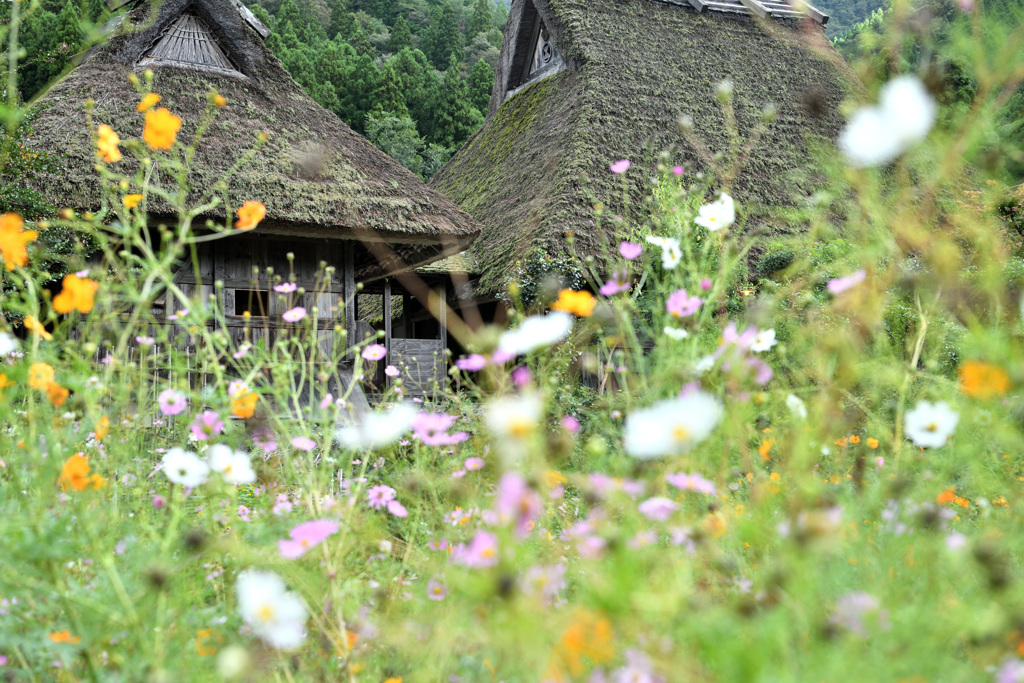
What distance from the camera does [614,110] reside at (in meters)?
9.08

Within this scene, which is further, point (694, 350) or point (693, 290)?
point (693, 290)

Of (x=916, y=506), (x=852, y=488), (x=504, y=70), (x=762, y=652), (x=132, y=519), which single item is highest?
(x=504, y=70)

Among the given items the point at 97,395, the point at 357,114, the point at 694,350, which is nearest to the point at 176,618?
the point at 97,395

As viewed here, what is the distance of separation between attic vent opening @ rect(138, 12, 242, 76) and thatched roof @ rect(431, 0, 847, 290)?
10.7 feet

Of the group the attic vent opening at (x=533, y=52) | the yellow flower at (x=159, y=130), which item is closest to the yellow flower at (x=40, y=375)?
Answer: the yellow flower at (x=159, y=130)

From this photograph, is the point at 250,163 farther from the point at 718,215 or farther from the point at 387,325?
the point at 718,215

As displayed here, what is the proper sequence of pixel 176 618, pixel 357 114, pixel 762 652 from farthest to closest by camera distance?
pixel 357 114, pixel 176 618, pixel 762 652

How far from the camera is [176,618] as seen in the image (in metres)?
1.24

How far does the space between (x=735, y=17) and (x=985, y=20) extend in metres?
11.5

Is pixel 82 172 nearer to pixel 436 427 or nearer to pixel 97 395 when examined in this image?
pixel 97 395

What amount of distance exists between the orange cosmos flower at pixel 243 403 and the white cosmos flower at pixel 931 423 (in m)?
1.09

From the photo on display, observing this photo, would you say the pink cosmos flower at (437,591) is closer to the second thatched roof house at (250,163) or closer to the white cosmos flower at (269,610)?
the white cosmos flower at (269,610)

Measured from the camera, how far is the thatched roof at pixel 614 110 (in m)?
8.18

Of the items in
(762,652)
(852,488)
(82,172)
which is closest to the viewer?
(762,652)
